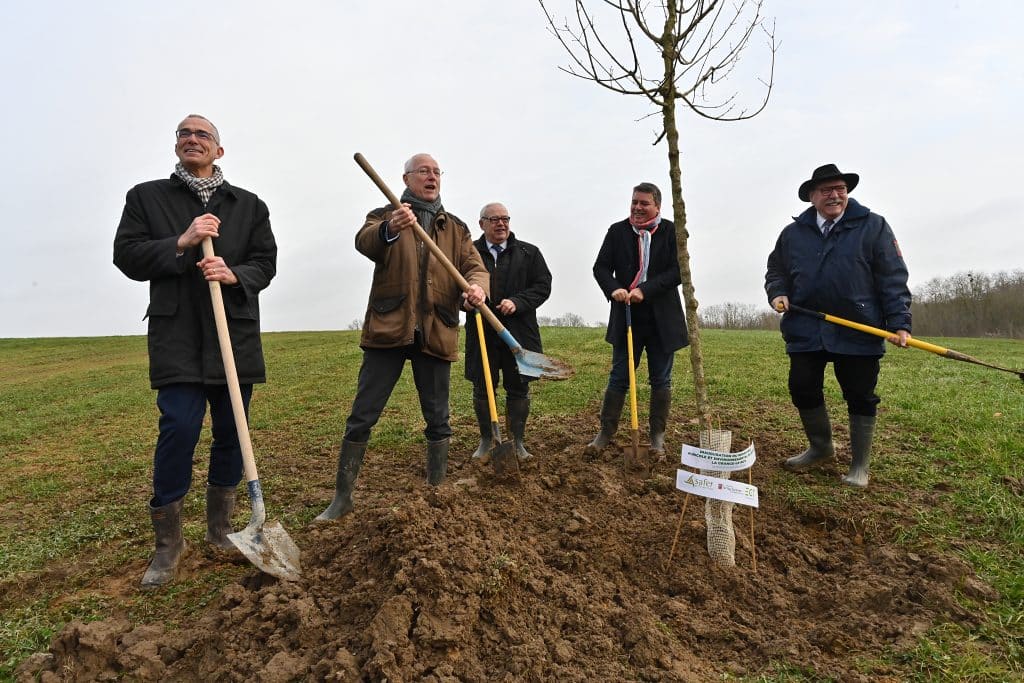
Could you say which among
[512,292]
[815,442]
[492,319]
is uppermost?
[512,292]

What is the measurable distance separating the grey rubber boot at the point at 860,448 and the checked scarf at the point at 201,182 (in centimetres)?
453

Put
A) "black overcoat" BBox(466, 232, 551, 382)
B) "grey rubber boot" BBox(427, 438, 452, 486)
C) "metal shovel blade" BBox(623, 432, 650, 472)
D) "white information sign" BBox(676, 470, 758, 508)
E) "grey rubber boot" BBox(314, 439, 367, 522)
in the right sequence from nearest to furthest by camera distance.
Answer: "white information sign" BBox(676, 470, 758, 508)
"grey rubber boot" BBox(314, 439, 367, 522)
"grey rubber boot" BBox(427, 438, 452, 486)
"metal shovel blade" BBox(623, 432, 650, 472)
"black overcoat" BBox(466, 232, 551, 382)

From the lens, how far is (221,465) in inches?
139

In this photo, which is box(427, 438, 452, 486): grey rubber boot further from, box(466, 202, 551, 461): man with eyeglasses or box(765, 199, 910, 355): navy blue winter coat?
box(765, 199, 910, 355): navy blue winter coat

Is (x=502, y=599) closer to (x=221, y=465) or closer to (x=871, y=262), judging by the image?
(x=221, y=465)

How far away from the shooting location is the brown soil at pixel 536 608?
2275 millimetres

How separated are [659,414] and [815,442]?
1.20 m

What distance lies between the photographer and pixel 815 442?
4.65 m

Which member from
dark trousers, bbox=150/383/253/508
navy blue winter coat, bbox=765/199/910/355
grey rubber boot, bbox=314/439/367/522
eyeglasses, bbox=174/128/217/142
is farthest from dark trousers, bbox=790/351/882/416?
eyeglasses, bbox=174/128/217/142

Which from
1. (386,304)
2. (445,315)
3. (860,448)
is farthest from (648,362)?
(386,304)

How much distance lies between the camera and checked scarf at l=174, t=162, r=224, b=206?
3.33 m

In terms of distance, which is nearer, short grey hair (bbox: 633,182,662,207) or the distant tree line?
short grey hair (bbox: 633,182,662,207)

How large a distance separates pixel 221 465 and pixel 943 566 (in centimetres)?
391

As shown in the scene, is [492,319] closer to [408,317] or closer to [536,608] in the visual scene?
[408,317]
